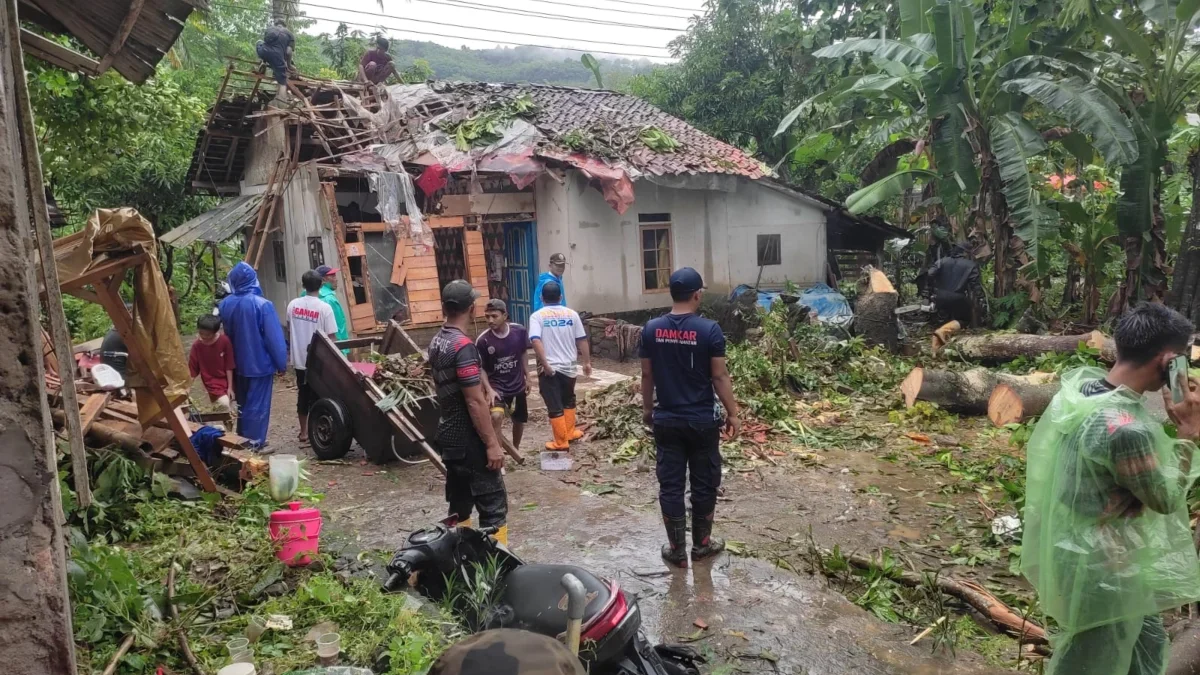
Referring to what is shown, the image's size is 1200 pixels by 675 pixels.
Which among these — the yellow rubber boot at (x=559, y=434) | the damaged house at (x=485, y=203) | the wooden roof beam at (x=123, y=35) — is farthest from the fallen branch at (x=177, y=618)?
the damaged house at (x=485, y=203)

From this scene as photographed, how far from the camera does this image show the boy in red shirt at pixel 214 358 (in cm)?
705

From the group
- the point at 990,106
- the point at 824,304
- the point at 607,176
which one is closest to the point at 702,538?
the point at 990,106

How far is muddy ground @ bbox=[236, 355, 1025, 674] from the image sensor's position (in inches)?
161

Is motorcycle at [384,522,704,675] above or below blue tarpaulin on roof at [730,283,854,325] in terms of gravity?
below

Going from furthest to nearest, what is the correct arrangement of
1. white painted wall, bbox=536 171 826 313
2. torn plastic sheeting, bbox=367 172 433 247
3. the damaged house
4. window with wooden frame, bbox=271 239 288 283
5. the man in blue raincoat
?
window with wooden frame, bbox=271 239 288 283
white painted wall, bbox=536 171 826 313
the damaged house
torn plastic sheeting, bbox=367 172 433 247
the man in blue raincoat

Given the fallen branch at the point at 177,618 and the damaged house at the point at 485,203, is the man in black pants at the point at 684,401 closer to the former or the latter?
the fallen branch at the point at 177,618

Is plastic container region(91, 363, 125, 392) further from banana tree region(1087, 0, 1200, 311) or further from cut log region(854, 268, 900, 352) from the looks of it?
banana tree region(1087, 0, 1200, 311)

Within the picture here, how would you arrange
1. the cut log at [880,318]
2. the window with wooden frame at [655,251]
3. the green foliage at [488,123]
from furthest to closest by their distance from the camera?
the window with wooden frame at [655,251] → the green foliage at [488,123] → the cut log at [880,318]

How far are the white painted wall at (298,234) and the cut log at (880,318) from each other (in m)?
8.28

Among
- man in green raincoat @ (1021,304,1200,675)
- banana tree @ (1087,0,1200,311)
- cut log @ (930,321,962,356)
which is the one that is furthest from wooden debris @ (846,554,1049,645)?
banana tree @ (1087,0,1200,311)

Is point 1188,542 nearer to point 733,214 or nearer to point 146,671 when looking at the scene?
point 146,671

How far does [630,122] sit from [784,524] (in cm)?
1203

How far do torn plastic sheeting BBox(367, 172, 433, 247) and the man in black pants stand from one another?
8.60 metres

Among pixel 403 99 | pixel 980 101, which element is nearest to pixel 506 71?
pixel 403 99
